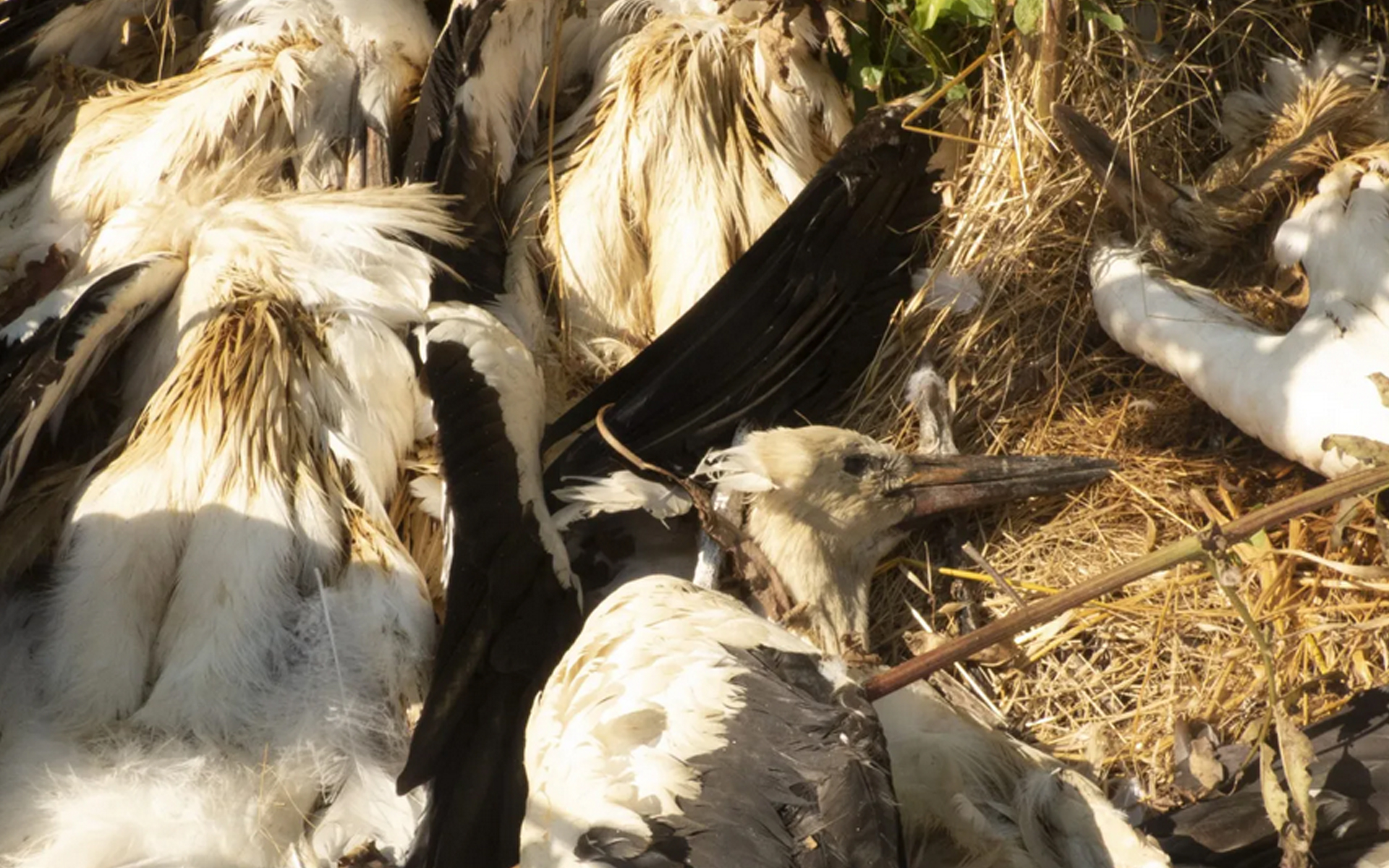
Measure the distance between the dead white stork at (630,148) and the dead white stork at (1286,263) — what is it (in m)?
0.53

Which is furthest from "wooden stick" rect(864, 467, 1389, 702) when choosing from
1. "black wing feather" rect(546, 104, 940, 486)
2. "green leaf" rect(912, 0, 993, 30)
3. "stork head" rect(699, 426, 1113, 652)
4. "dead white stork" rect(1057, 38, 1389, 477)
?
"green leaf" rect(912, 0, 993, 30)

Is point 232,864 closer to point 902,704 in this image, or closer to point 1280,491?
point 902,704

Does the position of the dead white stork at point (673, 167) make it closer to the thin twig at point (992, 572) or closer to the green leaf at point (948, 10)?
the green leaf at point (948, 10)

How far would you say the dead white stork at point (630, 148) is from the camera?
2.66m

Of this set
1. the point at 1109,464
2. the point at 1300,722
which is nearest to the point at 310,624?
the point at 1109,464

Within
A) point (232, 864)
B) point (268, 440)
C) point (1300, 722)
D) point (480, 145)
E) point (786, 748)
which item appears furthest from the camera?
point (480, 145)

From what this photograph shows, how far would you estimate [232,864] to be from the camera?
6.69ft

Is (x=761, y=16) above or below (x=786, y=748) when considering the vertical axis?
above

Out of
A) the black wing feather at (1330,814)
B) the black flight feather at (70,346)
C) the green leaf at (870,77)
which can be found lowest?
the black wing feather at (1330,814)

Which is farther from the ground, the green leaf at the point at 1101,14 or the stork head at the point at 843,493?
the green leaf at the point at 1101,14

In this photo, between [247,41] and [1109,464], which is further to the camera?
[247,41]

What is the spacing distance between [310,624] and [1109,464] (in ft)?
4.28

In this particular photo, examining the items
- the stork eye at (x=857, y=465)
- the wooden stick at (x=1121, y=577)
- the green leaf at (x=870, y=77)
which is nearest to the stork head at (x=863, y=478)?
the stork eye at (x=857, y=465)

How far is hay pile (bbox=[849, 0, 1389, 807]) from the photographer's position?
2303mm
